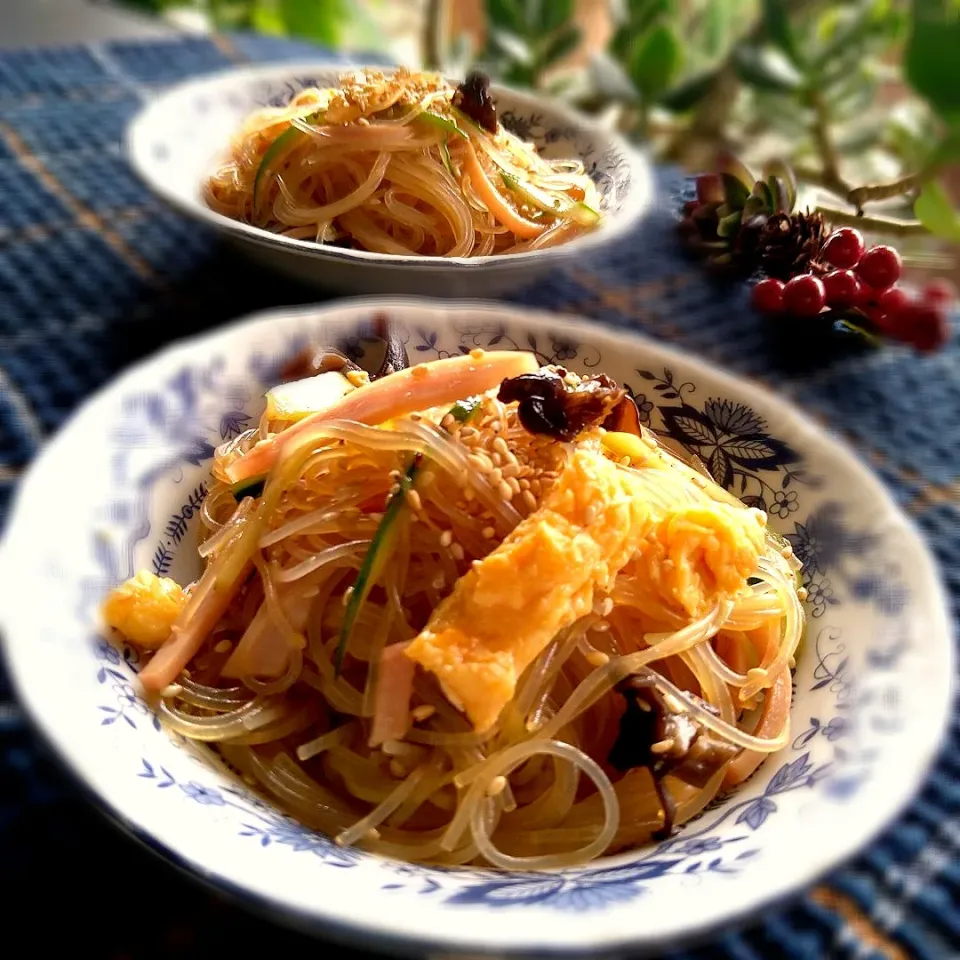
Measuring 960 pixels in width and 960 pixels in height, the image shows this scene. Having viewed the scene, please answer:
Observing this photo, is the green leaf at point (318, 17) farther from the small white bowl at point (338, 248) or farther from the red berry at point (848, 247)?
the red berry at point (848, 247)

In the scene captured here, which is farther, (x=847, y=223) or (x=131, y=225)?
(x=131, y=225)

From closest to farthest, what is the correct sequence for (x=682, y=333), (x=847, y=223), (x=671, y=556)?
1. (x=847, y=223)
2. (x=671, y=556)
3. (x=682, y=333)

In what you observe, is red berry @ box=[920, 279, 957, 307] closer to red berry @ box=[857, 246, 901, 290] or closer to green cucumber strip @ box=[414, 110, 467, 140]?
red berry @ box=[857, 246, 901, 290]

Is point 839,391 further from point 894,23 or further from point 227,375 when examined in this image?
point 227,375

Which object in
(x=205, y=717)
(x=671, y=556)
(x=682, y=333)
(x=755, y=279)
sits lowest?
(x=205, y=717)

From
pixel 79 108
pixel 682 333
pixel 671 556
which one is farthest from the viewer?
pixel 79 108

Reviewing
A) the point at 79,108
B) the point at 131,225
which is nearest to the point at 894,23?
the point at 131,225

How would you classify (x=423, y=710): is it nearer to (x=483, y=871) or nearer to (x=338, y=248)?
(x=483, y=871)

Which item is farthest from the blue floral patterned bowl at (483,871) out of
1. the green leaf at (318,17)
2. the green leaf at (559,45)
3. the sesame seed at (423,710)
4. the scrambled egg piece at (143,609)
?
the green leaf at (318,17)
